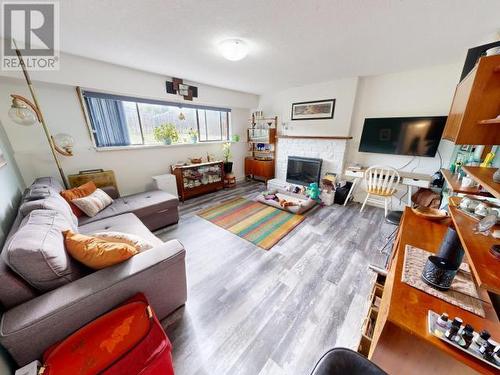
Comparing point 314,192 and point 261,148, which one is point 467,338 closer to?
point 314,192

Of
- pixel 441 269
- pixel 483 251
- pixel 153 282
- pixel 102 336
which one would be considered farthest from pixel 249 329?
pixel 483 251

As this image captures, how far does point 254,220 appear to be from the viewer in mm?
2848

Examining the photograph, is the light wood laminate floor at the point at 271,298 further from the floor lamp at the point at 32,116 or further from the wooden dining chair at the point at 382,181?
the floor lamp at the point at 32,116

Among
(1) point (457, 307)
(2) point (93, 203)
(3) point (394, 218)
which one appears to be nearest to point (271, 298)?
(1) point (457, 307)

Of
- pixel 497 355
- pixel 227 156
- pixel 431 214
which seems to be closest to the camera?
pixel 497 355

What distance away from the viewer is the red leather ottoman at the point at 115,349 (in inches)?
29.1

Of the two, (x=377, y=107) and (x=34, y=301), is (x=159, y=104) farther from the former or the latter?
(x=377, y=107)

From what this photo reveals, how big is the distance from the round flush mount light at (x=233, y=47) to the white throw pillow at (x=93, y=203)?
7.67 ft

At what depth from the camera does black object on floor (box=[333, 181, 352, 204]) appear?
134 inches

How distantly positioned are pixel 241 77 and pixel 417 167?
334 cm

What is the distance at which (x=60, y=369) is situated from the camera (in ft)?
2.37

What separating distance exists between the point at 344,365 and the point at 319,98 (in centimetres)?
395

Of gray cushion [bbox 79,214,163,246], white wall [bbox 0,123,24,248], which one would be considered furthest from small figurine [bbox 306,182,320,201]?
white wall [bbox 0,123,24,248]

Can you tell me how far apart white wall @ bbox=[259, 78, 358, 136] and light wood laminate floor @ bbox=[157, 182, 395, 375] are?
2018 millimetres
